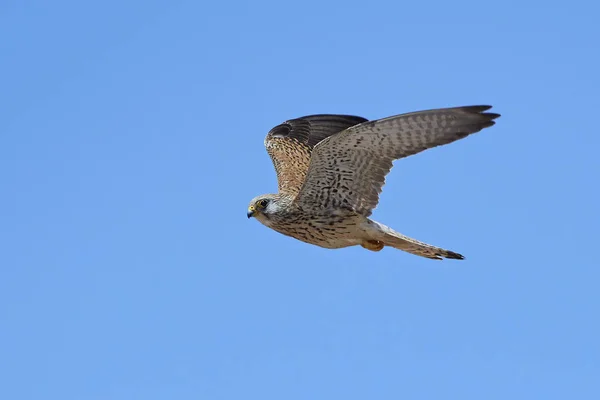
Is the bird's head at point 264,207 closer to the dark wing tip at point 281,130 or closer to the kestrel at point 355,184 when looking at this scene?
the kestrel at point 355,184

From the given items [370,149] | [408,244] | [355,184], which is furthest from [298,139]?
[370,149]

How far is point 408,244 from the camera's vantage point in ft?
44.8

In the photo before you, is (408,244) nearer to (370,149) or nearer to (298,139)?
(370,149)

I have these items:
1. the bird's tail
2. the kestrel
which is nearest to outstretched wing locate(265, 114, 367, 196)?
the kestrel

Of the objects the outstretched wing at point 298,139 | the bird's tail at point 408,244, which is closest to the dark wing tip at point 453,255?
the bird's tail at point 408,244

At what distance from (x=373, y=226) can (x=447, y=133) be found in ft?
5.80

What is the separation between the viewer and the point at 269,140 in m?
16.5

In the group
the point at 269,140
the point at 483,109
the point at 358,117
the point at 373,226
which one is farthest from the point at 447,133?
the point at 269,140

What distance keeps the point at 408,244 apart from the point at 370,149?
1354 mm

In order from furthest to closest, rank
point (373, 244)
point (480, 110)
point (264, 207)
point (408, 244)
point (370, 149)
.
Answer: point (264, 207) < point (373, 244) < point (408, 244) < point (370, 149) < point (480, 110)

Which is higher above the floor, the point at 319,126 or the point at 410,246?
the point at 319,126

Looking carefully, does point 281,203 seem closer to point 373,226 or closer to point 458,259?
point 373,226

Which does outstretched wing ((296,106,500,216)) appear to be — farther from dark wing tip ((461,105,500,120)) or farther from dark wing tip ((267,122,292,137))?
dark wing tip ((267,122,292,137))

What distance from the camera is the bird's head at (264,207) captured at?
13.9 metres
